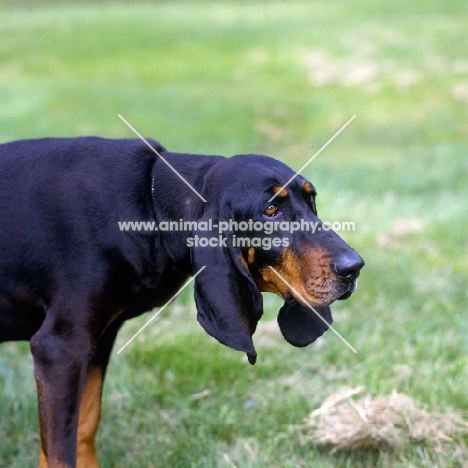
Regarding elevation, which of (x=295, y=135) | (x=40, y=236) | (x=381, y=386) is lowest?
(x=295, y=135)

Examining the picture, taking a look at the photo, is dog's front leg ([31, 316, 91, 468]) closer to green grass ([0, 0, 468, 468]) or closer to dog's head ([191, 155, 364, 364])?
dog's head ([191, 155, 364, 364])

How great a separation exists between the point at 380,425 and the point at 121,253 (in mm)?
1533

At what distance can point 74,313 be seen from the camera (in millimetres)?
3295

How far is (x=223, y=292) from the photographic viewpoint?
10.9 feet

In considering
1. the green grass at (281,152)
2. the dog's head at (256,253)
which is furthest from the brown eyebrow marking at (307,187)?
the green grass at (281,152)

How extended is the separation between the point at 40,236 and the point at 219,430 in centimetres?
146

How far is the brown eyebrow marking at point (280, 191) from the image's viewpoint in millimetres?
3441

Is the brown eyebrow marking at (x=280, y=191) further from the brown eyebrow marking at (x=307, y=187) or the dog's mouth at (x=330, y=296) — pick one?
the dog's mouth at (x=330, y=296)

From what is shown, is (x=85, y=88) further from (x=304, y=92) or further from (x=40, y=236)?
(x=40, y=236)

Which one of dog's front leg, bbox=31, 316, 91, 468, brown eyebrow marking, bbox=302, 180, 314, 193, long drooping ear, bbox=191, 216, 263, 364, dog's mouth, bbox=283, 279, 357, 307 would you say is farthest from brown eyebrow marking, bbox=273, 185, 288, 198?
dog's front leg, bbox=31, 316, 91, 468

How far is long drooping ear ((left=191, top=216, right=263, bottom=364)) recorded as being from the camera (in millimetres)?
3326

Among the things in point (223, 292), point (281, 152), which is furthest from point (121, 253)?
point (281, 152)

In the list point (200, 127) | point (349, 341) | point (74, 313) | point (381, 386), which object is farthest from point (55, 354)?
point (200, 127)

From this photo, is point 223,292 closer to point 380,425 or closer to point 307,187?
point 307,187
